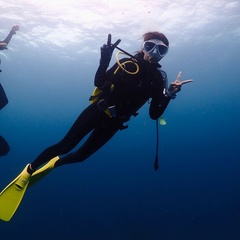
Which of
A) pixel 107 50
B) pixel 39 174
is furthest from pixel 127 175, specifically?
pixel 107 50

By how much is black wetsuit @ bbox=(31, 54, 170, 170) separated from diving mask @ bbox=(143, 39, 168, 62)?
0.20 m

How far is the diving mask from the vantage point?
182 inches

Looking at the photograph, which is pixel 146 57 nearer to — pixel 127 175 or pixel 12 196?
pixel 12 196

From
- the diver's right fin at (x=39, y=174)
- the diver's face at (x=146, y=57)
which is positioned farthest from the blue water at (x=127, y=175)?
the diver's face at (x=146, y=57)

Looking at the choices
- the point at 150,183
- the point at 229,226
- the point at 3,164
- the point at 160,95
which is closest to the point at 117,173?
the point at 150,183

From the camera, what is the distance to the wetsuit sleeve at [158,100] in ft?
16.2

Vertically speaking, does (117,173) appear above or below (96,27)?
below

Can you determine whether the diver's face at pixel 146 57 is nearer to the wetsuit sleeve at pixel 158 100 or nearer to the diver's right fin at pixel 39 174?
the wetsuit sleeve at pixel 158 100

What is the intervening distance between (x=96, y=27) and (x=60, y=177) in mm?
16520

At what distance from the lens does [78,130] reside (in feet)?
16.0

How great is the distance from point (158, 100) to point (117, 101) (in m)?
0.93

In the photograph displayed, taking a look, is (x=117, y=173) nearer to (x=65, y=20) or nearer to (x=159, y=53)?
(x=65, y=20)

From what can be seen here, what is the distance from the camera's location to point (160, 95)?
5094mm

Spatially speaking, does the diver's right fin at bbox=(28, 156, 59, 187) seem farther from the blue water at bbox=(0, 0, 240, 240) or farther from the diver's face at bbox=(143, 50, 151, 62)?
the blue water at bbox=(0, 0, 240, 240)
